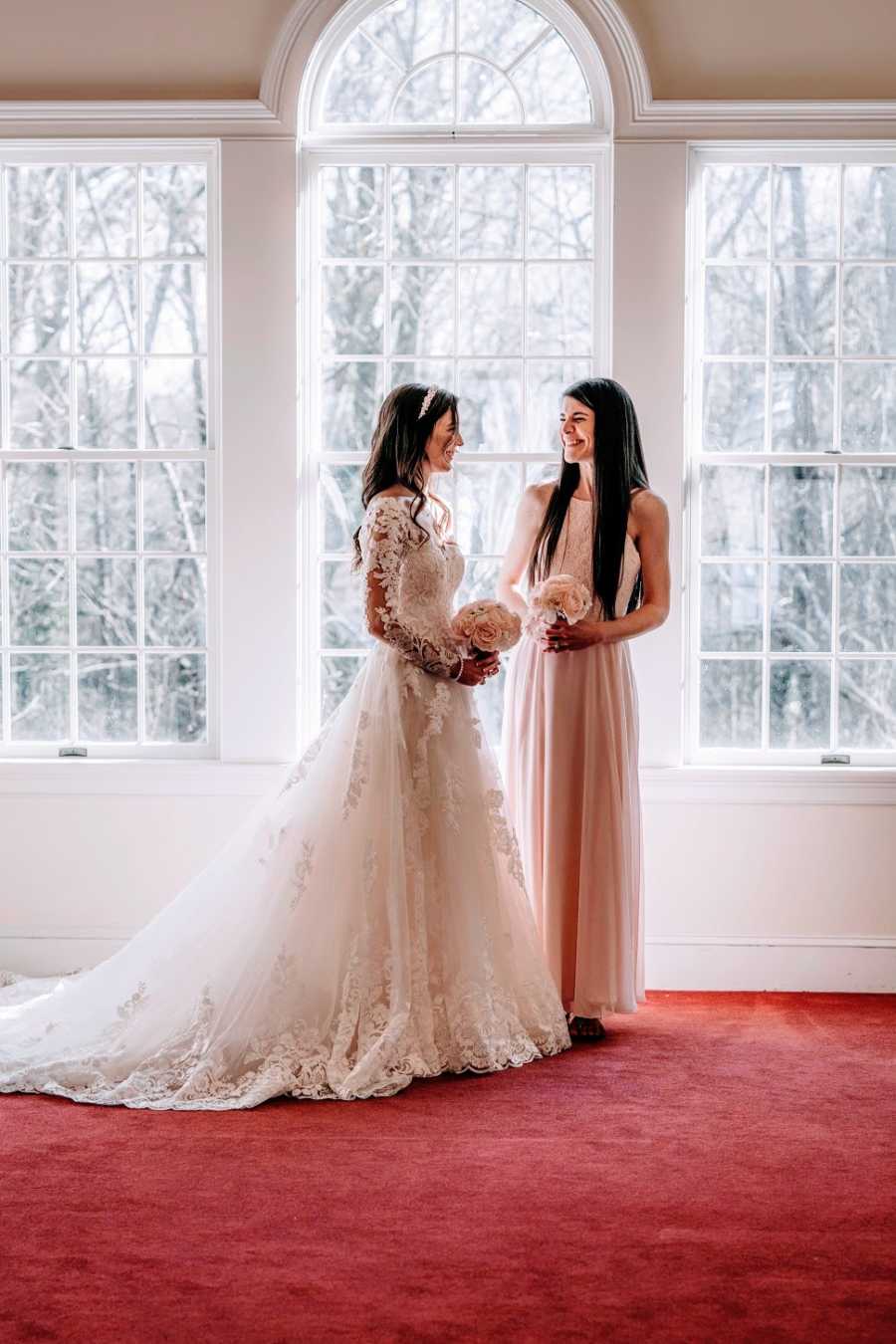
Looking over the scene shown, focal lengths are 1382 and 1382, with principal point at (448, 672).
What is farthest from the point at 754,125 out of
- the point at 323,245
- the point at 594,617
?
the point at 594,617

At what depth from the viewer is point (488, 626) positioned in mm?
4066

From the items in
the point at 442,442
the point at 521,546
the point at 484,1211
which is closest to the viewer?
the point at 484,1211

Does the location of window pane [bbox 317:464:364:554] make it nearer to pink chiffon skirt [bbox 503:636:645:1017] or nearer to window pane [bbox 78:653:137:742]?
window pane [bbox 78:653:137:742]

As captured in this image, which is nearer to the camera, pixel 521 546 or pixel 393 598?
pixel 393 598

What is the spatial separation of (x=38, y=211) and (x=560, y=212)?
196cm

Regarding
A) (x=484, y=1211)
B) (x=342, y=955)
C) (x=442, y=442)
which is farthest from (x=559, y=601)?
(x=484, y=1211)

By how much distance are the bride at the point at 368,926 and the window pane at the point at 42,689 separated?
4.57ft

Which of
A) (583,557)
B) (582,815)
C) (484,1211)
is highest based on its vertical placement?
(583,557)

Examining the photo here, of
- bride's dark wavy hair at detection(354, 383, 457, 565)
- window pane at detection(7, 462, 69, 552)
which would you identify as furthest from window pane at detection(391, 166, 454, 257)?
window pane at detection(7, 462, 69, 552)

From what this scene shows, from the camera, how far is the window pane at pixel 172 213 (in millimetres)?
5160

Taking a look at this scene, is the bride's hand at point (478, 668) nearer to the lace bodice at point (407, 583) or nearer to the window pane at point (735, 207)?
the lace bodice at point (407, 583)

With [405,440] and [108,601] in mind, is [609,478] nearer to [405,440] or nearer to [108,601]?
[405,440]

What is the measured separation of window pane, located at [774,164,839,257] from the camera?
16.7ft

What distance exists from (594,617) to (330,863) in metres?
1.17
